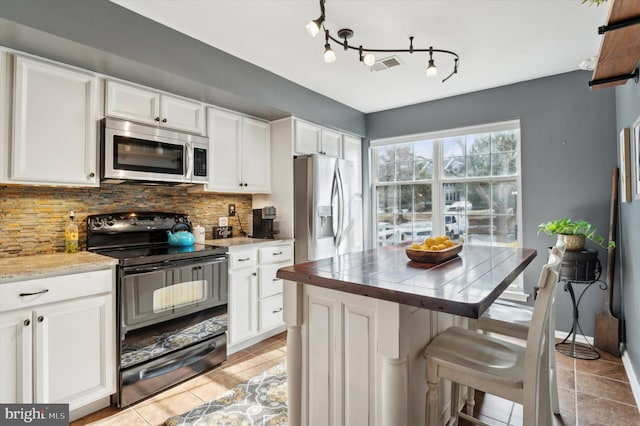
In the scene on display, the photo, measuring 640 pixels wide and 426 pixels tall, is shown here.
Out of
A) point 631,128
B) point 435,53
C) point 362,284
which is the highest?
point 435,53

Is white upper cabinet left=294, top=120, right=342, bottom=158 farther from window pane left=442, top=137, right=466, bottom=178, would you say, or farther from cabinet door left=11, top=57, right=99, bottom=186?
cabinet door left=11, top=57, right=99, bottom=186

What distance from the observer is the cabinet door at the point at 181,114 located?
2632mm

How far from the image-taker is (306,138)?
3584 mm

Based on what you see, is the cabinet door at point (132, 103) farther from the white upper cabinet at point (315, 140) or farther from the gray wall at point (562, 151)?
the gray wall at point (562, 151)

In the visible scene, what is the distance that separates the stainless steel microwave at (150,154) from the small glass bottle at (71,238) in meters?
0.42

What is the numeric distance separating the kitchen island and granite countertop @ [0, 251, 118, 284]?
4.13 feet

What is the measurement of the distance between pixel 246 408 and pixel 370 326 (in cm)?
122

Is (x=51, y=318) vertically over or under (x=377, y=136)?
under

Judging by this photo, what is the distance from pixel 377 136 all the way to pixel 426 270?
10.4ft

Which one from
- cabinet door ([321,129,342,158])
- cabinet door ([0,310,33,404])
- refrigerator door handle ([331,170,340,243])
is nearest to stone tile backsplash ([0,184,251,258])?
cabinet door ([0,310,33,404])

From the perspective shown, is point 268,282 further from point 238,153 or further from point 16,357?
point 16,357

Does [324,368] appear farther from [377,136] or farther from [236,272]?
[377,136]

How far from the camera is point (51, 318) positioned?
183 centimetres

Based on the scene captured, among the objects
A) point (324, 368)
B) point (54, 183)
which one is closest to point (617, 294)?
point (324, 368)
